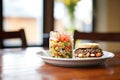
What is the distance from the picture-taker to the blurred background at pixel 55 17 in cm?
311

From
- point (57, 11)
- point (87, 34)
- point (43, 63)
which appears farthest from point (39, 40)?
point (43, 63)

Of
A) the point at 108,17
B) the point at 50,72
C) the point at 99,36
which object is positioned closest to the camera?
the point at 50,72

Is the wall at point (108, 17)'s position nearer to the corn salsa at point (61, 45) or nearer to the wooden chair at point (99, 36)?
the wooden chair at point (99, 36)

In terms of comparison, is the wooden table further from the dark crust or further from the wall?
the wall

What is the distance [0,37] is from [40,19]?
63.5 inches

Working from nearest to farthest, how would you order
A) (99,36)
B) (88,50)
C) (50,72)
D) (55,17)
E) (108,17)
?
(50,72), (88,50), (99,36), (55,17), (108,17)

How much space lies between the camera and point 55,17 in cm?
338

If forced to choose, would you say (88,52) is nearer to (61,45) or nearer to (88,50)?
(88,50)

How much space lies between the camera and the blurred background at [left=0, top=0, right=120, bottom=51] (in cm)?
311

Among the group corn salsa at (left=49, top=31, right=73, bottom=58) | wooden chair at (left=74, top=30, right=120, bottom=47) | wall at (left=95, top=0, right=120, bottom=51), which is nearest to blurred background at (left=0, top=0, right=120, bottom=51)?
wall at (left=95, top=0, right=120, bottom=51)

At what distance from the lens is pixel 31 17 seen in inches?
128

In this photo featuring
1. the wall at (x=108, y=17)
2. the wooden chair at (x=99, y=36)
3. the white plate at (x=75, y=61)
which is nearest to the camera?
the white plate at (x=75, y=61)

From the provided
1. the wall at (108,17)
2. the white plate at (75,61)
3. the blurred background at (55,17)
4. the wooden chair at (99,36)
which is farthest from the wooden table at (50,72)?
the wall at (108,17)

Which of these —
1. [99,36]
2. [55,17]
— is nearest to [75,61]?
[99,36]
